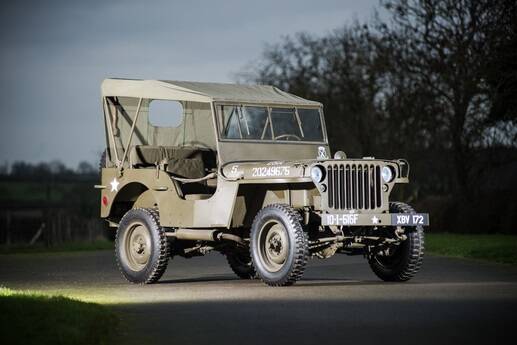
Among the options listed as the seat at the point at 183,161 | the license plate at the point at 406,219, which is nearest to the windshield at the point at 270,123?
the seat at the point at 183,161

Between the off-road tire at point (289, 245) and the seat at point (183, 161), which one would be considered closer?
the off-road tire at point (289, 245)

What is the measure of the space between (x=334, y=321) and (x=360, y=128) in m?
35.5

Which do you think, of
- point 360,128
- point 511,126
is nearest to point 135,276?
point 511,126

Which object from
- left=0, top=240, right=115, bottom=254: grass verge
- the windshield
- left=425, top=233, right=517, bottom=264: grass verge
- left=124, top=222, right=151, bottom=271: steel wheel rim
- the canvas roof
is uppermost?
the canvas roof

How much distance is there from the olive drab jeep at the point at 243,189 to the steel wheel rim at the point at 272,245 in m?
0.02

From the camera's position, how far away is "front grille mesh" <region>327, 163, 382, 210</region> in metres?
17.1

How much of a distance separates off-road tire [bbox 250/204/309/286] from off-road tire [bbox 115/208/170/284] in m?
1.82

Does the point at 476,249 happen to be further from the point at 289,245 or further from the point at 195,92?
the point at 289,245

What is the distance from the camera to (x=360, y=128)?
4772cm

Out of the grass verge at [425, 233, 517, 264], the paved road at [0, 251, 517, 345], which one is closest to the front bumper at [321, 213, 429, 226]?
the paved road at [0, 251, 517, 345]

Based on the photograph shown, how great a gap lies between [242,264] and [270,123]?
7.76 ft

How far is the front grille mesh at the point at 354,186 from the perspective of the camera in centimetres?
1706

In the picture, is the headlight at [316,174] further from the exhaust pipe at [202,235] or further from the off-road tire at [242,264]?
the off-road tire at [242,264]

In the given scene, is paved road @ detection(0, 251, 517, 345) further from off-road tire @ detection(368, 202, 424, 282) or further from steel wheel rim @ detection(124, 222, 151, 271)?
steel wheel rim @ detection(124, 222, 151, 271)
